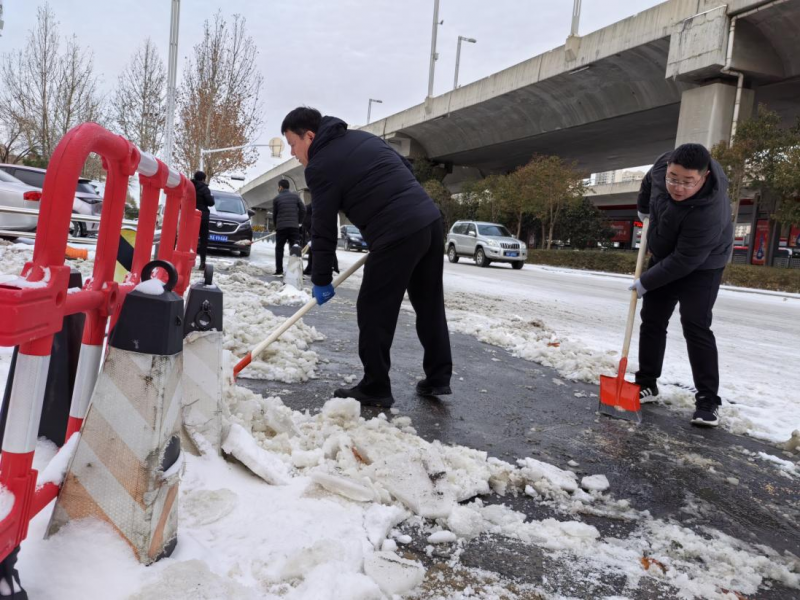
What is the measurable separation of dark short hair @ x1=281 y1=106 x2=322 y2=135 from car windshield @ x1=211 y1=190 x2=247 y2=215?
1318cm

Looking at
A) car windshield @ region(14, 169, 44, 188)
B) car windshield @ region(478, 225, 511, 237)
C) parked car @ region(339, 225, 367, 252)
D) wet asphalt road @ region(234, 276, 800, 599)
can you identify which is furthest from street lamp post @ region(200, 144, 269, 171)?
wet asphalt road @ region(234, 276, 800, 599)

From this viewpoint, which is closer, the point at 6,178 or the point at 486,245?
the point at 6,178

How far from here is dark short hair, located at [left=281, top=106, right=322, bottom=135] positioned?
3.44m

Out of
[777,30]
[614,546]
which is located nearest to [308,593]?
[614,546]

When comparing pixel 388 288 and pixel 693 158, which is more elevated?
pixel 693 158

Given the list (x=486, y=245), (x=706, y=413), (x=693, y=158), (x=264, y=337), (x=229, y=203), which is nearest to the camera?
(x=693, y=158)

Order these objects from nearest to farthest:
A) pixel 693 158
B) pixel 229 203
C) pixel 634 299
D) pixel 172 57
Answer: pixel 693 158
pixel 634 299
pixel 229 203
pixel 172 57

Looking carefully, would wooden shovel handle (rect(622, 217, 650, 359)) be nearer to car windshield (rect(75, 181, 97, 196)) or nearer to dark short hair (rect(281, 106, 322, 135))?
dark short hair (rect(281, 106, 322, 135))

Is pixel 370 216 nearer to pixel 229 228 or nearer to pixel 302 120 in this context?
pixel 302 120

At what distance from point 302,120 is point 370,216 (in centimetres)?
68

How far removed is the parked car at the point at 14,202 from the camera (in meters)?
11.3

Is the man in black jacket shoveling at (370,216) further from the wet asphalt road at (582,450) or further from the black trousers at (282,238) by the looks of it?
the black trousers at (282,238)

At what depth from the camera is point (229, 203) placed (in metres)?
16.7

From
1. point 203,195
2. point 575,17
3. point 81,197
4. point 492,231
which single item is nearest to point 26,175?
point 81,197
